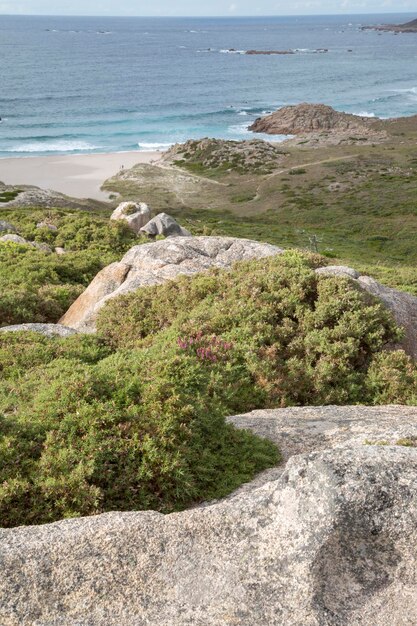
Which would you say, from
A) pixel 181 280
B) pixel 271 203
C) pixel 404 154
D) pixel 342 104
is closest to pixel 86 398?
pixel 181 280

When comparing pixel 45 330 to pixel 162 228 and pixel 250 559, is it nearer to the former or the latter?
pixel 250 559

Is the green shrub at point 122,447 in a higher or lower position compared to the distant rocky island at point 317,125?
higher

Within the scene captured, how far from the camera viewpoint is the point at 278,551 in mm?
4883

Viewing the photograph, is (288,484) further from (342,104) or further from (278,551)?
(342,104)

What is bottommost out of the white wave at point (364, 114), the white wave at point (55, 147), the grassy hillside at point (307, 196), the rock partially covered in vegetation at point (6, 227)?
the grassy hillside at point (307, 196)

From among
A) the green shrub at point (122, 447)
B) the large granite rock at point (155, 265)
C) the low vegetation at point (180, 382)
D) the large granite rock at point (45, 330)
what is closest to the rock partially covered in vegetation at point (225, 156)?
the large granite rock at point (155, 265)

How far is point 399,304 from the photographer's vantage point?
13797 millimetres

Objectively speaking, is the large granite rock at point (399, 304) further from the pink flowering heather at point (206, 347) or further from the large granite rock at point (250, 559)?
the large granite rock at point (250, 559)

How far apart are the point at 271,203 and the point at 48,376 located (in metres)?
66.7

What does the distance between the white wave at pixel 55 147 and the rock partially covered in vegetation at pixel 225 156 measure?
16.2 meters

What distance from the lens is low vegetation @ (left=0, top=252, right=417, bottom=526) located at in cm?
649

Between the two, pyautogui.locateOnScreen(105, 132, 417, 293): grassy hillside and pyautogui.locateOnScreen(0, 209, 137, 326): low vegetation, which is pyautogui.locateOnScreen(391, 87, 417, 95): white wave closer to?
pyautogui.locateOnScreen(105, 132, 417, 293): grassy hillside

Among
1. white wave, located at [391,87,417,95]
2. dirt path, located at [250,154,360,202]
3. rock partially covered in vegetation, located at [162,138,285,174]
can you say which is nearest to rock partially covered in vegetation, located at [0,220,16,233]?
dirt path, located at [250,154,360,202]

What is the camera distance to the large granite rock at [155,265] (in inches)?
630
